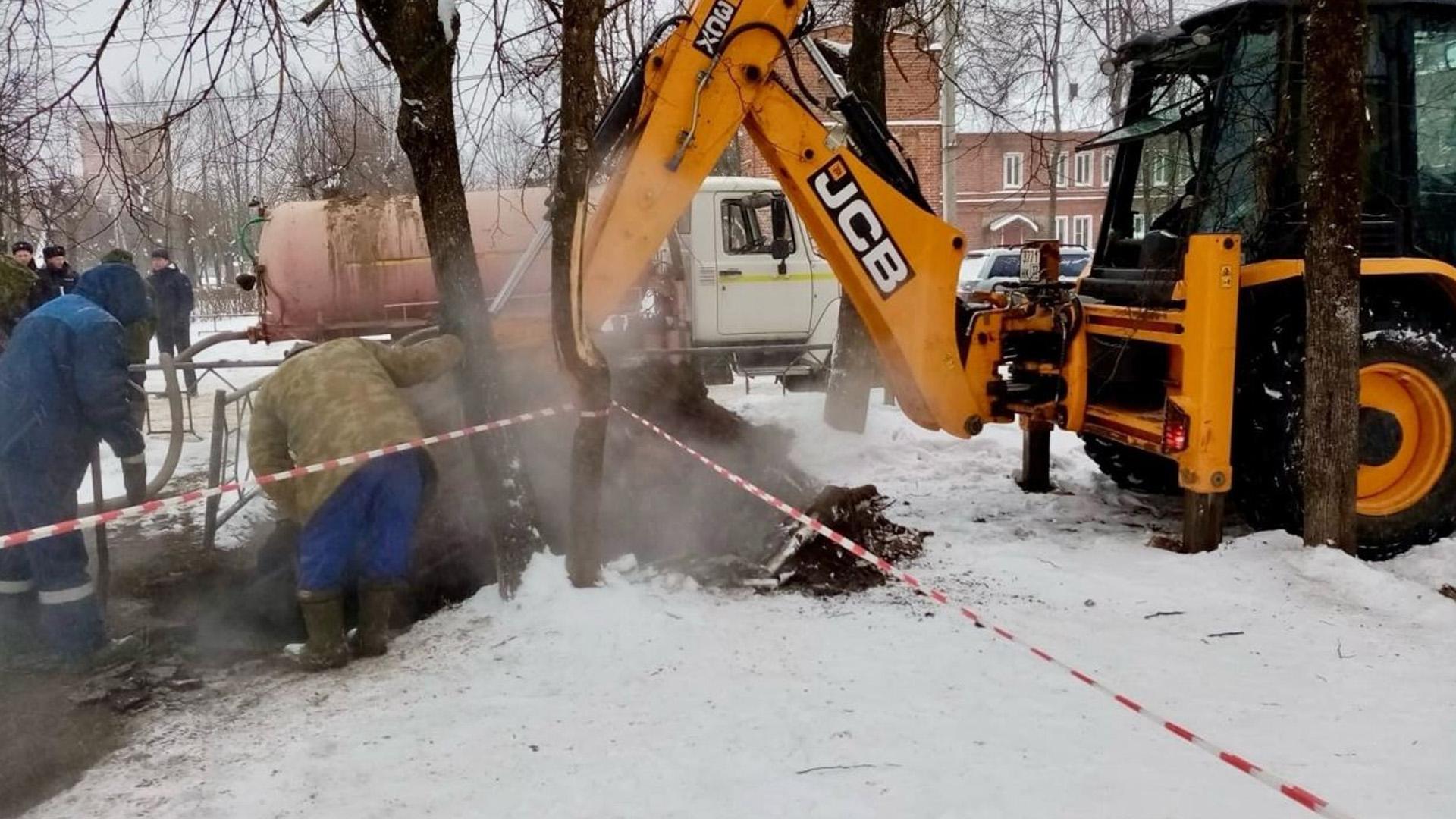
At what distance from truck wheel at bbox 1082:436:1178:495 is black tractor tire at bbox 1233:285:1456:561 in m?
1.35

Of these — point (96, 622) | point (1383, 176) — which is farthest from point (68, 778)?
point (1383, 176)

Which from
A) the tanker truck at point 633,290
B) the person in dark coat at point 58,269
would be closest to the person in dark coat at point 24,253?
the person in dark coat at point 58,269

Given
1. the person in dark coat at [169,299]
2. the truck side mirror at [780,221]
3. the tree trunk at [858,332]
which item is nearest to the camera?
the tree trunk at [858,332]

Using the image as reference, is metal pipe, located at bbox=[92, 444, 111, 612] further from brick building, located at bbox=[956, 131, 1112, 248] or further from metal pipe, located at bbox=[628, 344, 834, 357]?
brick building, located at bbox=[956, 131, 1112, 248]

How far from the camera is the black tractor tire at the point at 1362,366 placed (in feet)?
16.8

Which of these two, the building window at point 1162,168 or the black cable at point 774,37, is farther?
the building window at point 1162,168

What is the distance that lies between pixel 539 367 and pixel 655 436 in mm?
899

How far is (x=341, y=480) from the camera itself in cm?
433

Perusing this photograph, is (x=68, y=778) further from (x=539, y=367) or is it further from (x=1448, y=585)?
(x=1448, y=585)

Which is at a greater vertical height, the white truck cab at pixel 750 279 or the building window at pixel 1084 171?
the building window at pixel 1084 171

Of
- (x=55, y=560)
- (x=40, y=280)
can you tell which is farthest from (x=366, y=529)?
(x=40, y=280)

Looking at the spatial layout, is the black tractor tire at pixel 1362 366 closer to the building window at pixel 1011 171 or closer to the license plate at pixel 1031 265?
the license plate at pixel 1031 265

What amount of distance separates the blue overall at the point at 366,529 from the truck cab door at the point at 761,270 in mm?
5942

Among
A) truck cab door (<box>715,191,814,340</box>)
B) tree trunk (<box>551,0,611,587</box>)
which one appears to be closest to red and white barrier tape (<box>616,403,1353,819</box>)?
tree trunk (<box>551,0,611,587</box>)
